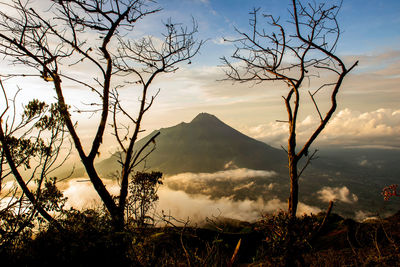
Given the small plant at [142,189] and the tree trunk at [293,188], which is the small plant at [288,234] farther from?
the small plant at [142,189]

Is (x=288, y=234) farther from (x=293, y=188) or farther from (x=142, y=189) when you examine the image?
(x=142, y=189)

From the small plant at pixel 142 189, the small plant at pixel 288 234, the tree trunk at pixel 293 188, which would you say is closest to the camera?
the small plant at pixel 288 234

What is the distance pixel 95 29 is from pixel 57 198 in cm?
621

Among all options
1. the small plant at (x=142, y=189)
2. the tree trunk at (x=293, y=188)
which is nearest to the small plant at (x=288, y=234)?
the tree trunk at (x=293, y=188)

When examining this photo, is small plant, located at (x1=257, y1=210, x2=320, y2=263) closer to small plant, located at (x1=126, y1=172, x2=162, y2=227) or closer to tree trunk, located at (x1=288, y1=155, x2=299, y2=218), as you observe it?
tree trunk, located at (x1=288, y1=155, x2=299, y2=218)

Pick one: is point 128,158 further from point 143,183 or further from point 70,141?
point 143,183

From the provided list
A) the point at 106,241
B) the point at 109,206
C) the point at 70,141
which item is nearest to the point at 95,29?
the point at 70,141

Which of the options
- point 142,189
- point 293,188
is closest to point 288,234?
point 293,188

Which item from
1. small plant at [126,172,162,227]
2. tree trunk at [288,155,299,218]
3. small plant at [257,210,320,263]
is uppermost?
tree trunk at [288,155,299,218]

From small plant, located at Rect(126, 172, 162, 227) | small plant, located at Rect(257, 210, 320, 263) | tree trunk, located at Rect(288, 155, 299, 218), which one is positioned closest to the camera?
small plant, located at Rect(257, 210, 320, 263)

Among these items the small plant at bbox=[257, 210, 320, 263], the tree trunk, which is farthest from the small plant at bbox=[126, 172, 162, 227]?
the small plant at bbox=[257, 210, 320, 263]

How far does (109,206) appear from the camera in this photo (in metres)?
5.11

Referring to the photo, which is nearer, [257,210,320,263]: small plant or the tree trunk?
[257,210,320,263]: small plant

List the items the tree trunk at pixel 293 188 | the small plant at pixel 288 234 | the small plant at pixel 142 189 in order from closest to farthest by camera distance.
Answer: the small plant at pixel 288 234 → the tree trunk at pixel 293 188 → the small plant at pixel 142 189
